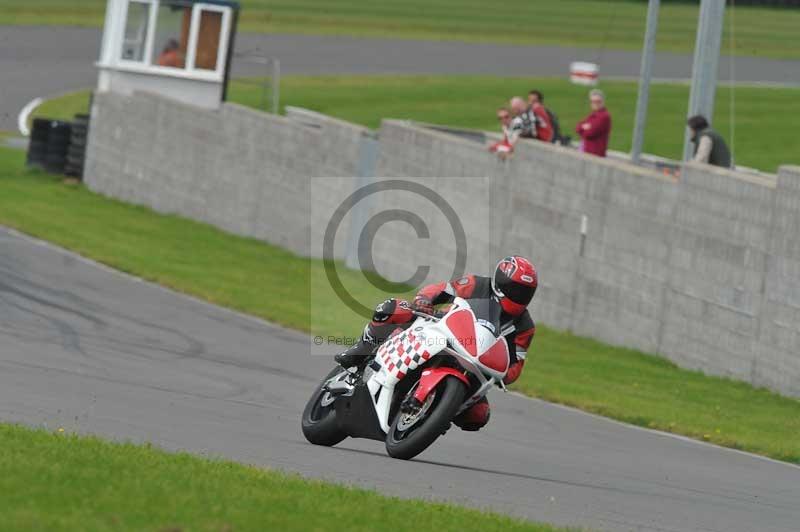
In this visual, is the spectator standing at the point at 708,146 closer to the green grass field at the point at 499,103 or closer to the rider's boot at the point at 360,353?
the rider's boot at the point at 360,353

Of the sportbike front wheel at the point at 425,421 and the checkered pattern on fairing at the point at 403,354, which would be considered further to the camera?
the checkered pattern on fairing at the point at 403,354

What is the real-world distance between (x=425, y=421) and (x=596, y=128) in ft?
41.2

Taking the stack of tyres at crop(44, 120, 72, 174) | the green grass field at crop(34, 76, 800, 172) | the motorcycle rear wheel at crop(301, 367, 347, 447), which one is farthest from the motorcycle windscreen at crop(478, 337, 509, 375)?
the green grass field at crop(34, 76, 800, 172)

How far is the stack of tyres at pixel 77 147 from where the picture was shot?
31062 mm

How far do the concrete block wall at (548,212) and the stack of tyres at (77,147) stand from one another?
48cm

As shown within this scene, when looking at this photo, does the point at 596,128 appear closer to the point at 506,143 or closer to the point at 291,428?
the point at 506,143

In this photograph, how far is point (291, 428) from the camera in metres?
11.9

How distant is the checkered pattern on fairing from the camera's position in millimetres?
10062

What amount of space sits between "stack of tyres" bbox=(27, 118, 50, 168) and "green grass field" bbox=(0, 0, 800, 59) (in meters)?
22.2

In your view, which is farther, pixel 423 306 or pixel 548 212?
pixel 548 212

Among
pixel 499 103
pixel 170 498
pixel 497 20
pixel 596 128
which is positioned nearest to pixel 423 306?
pixel 170 498

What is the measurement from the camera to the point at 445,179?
23016mm

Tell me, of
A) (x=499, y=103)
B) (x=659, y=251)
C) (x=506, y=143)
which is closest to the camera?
(x=659, y=251)

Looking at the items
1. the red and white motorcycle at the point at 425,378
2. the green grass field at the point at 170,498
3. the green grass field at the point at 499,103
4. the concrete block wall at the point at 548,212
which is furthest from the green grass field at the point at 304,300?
the green grass field at the point at 499,103
